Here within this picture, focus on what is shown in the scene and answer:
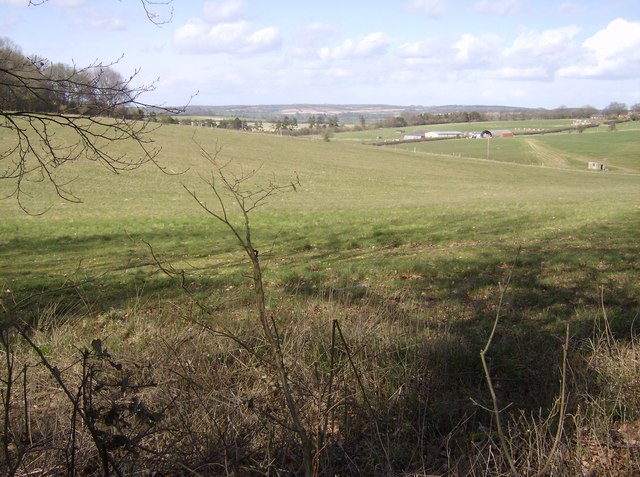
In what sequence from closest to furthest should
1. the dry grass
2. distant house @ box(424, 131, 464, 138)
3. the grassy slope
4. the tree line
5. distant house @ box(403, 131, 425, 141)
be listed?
the dry grass
the tree line
the grassy slope
distant house @ box(403, 131, 425, 141)
distant house @ box(424, 131, 464, 138)

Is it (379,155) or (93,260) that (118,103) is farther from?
(379,155)

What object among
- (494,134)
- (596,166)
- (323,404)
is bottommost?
(596,166)

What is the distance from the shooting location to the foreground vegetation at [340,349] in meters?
3.58

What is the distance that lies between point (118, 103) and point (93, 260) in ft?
24.5

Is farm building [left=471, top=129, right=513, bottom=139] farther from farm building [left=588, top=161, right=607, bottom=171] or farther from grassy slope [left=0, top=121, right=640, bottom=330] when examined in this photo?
grassy slope [left=0, top=121, right=640, bottom=330]

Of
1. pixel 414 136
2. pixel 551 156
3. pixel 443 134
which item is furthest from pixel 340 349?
pixel 443 134

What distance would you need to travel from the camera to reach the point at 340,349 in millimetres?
4199

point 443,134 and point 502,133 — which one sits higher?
point 443,134

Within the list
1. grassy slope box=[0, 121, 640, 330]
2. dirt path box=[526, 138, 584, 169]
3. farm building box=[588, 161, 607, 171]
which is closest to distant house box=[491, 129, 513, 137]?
dirt path box=[526, 138, 584, 169]

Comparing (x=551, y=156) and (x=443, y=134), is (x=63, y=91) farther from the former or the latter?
(x=443, y=134)

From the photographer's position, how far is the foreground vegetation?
358 centimetres

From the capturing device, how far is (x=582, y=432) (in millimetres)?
4066

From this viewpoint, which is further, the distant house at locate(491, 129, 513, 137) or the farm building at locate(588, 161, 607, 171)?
the distant house at locate(491, 129, 513, 137)

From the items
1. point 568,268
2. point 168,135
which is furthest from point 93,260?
point 168,135
